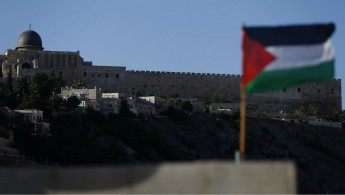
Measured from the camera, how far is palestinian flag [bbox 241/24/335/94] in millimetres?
9070

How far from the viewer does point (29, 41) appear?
218ft

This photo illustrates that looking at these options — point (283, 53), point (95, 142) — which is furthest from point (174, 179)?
point (95, 142)

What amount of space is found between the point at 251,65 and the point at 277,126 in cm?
5462

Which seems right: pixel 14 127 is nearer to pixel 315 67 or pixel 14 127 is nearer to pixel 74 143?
pixel 74 143

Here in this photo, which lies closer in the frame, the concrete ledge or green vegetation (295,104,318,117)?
the concrete ledge

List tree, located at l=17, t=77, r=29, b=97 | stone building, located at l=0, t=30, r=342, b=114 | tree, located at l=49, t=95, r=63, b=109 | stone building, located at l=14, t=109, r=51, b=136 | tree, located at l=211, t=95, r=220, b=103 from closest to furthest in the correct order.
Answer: stone building, located at l=14, t=109, r=51, b=136 < tree, located at l=49, t=95, r=63, b=109 < tree, located at l=17, t=77, r=29, b=97 < stone building, located at l=0, t=30, r=342, b=114 < tree, located at l=211, t=95, r=220, b=103

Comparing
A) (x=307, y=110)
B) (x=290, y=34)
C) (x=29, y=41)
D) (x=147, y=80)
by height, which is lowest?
(x=307, y=110)

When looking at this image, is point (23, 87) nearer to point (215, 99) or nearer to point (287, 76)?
point (215, 99)

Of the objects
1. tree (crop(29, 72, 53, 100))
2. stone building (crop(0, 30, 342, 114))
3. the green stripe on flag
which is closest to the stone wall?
stone building (crop(0, 30, 342, 114))

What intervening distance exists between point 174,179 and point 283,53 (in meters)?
1.91

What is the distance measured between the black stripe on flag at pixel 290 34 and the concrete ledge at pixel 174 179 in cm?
156

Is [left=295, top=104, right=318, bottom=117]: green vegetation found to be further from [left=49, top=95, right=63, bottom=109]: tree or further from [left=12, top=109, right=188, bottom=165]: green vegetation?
[left=49, top=95, right=63, bottom=109]: tree

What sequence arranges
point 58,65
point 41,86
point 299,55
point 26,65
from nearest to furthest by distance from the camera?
point 299,55
point 41,86
point 26,65
point 58,65

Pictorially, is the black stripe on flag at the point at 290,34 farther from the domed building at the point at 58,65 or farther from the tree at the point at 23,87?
the domed building at the point at 58,65
